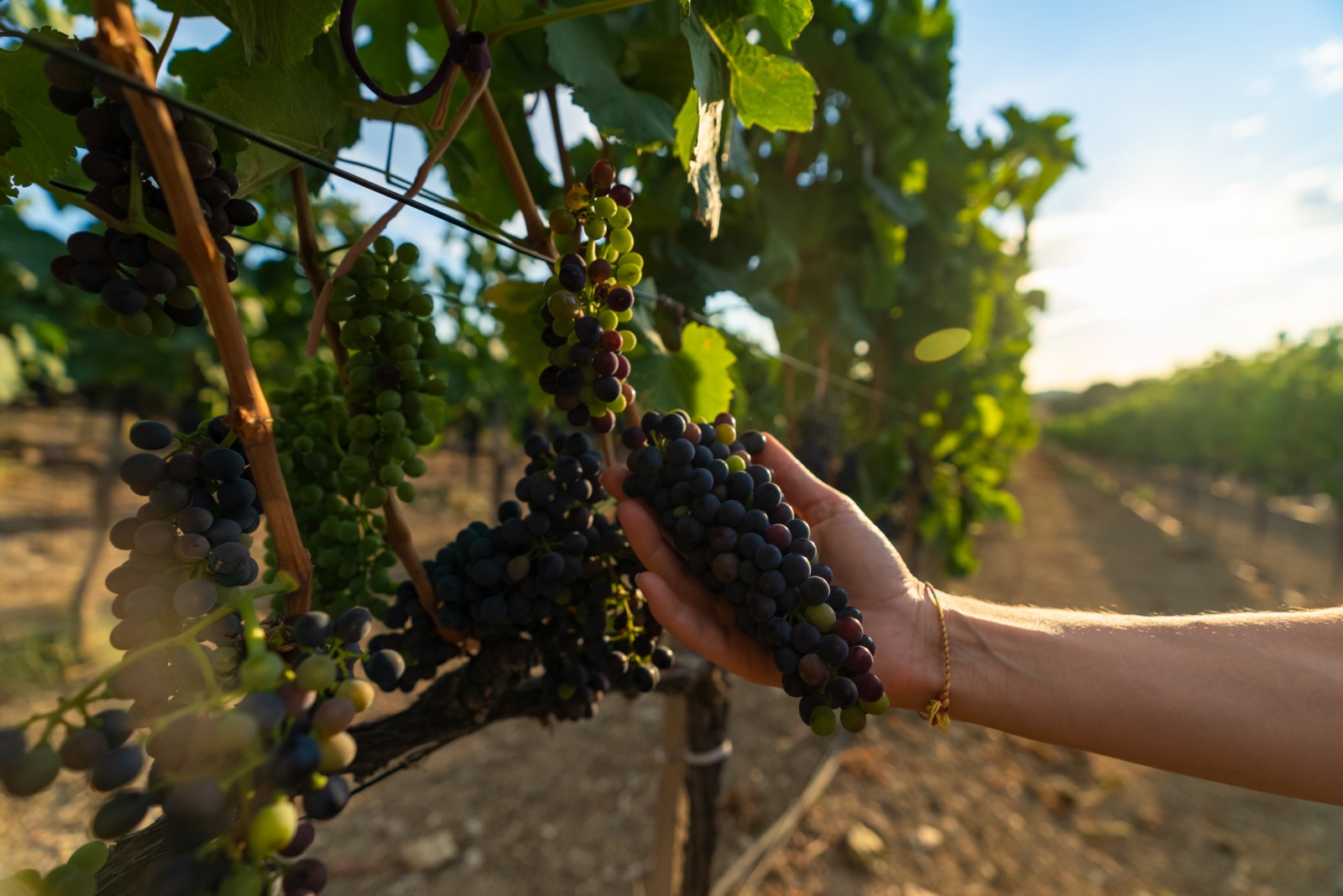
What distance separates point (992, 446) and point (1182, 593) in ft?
27.8

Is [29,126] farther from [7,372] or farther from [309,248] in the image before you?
[7,372]

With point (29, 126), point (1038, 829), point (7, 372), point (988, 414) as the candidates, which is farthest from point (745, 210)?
point (7, 372)

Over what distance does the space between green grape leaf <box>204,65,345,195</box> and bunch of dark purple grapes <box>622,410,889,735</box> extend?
0.74m

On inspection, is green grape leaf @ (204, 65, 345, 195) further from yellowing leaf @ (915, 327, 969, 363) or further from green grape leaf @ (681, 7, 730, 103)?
yellowing leaf @ (915, 327, 969, 363)

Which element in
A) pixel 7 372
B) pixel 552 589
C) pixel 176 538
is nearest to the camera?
pixel 176 538

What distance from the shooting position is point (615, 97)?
57.6 inches

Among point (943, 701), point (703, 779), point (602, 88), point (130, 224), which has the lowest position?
point (703, 779)

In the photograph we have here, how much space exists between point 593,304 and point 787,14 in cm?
62

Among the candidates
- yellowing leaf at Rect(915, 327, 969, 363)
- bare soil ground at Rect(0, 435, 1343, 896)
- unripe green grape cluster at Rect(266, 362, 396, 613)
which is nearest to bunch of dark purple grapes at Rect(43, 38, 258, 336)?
unripe green grape cluster at Rect(266, 362, 396, 613)

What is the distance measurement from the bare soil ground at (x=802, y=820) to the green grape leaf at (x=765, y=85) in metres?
2.50

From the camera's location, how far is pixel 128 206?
78 cm

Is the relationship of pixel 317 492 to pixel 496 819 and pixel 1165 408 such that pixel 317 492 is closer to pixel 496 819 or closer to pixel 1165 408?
pixel 496 819

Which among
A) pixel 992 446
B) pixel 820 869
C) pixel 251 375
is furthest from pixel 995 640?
pixel 992 446

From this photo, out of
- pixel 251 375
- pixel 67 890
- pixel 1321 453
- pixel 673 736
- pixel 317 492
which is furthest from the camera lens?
pixel 1321 453
